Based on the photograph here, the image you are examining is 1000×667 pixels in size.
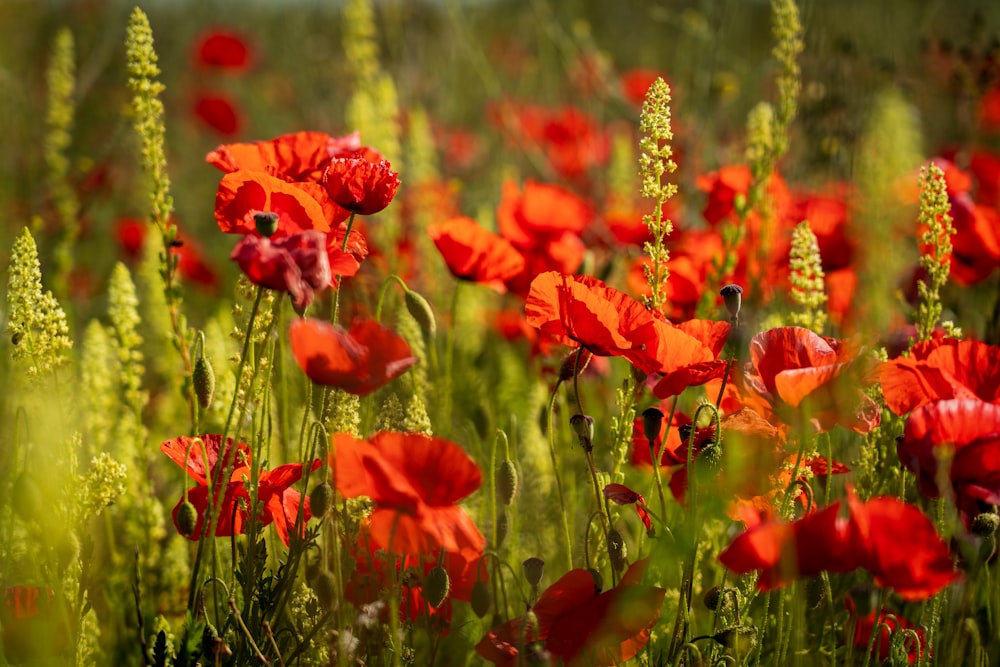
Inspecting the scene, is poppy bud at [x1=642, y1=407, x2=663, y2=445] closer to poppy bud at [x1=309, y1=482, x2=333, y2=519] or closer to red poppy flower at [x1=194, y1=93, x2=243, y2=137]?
poppy bud at [x1=309, y1=482, x2=333, y2=519]

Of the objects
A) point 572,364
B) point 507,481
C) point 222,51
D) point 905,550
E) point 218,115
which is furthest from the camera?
point 222,51

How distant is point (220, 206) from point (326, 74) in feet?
9.70

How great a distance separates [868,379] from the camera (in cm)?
119

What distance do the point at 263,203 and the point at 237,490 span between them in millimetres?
342

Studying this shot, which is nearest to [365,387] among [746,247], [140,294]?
[746,247]

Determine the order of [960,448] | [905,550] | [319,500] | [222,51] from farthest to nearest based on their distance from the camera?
[222,51] → [319,500] → [960,448] → [905,550]

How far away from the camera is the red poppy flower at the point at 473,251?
172 cm

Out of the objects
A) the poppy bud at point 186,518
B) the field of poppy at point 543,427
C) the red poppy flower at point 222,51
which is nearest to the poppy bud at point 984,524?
the field of poppy at point 543,427

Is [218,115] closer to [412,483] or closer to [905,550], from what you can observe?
[412,483]

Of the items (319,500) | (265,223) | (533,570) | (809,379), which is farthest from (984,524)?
(265,223)

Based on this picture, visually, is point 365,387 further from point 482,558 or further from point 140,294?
point 140,294

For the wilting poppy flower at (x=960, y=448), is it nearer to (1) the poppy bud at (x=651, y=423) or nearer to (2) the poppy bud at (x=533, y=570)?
(1) the poppy bud at (x=651, y=423)

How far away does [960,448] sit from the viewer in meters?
1.04

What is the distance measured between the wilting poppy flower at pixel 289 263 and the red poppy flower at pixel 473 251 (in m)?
0.64
